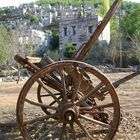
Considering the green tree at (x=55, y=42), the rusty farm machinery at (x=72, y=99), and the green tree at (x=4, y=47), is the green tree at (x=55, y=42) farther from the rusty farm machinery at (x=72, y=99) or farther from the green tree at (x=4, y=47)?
the rusty farm machinery at (x=72, y=99)

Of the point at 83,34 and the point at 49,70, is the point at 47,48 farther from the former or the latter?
the point at 49,70

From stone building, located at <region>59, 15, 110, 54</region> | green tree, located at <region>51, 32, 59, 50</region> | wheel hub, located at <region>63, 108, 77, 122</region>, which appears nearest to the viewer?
wheel hub, located at <region>63, 108, 77, 122</region>

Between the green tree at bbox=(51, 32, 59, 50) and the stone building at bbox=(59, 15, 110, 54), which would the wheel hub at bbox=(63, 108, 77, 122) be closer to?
the stone building at bbox=(59, 15, 110, 54)

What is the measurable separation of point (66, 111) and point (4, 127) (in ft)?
7.61

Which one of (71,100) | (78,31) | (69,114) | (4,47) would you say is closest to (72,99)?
(71,100)

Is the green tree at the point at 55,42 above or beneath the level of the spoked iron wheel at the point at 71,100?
beneath

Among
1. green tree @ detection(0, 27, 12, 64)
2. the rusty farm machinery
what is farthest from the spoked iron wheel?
green tree @ detection(0, 27, 12, 64)

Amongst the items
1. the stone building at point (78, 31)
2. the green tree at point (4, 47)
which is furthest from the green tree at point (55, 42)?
the green tree at point (4, 47)

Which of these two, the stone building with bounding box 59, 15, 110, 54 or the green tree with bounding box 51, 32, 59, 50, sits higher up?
the stone building with bounding box 59, 15, 110, 54

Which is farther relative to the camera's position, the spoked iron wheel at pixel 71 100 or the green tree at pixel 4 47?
the green tree at pixel 4 47

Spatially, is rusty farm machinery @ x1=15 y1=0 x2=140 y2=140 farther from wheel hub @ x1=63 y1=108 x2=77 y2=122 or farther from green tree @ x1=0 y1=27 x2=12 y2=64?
green tree @ x1=0 y1=27 x2=12 y2=64

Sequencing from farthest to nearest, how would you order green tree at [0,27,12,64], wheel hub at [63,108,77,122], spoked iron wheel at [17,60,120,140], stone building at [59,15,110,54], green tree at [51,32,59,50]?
green tree at [51,32,59,50] → stone building at [59,15,110,54] → green tree at [0,27,12,64] → wheel hub at [63,108,77,122] → spoked iron wheel at [17,60,120,140]

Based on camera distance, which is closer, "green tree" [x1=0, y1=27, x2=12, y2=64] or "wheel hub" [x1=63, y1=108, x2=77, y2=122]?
"wheel hub" [x1=63, y1=108, x2=77, y2=122]

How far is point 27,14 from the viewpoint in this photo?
111062mm
